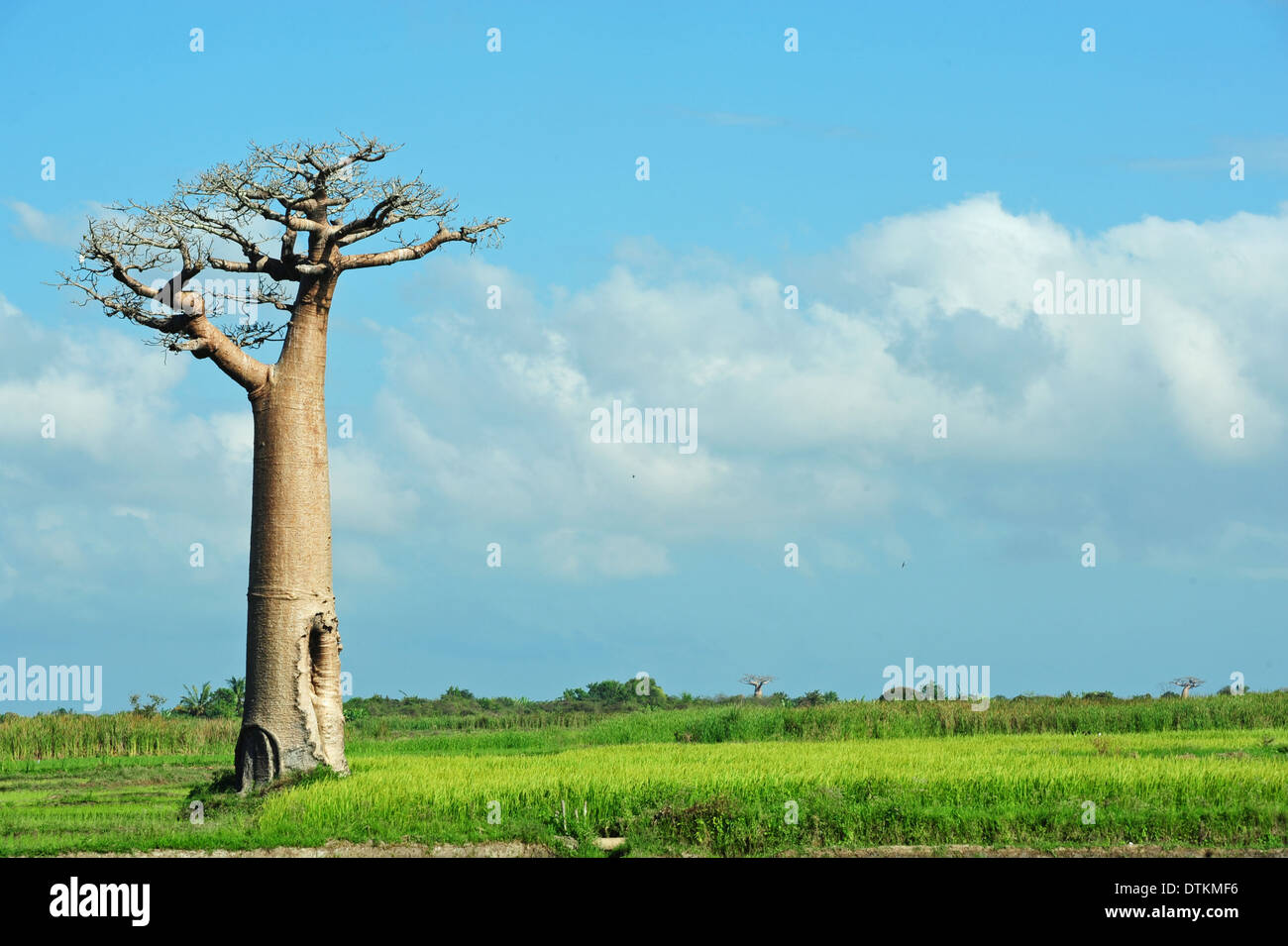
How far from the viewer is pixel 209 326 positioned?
58.5 ft

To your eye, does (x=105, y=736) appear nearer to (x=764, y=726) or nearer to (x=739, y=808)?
(x=764, y=726)

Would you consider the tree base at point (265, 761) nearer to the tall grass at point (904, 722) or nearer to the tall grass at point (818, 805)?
the tall grass at point (818, 805)

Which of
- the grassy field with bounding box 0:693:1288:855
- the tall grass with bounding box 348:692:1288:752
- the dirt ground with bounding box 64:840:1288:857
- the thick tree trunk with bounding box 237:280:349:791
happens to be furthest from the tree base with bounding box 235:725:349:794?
the tall grass with bounding box 348:692:1288:752

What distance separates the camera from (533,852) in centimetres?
1336

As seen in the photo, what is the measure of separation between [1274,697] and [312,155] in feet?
81.7

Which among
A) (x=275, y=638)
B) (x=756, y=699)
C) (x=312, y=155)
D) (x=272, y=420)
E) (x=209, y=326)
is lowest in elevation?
(x=756, y=699)

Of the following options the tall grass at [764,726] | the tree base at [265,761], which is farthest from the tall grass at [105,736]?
the tree base at [265,761]

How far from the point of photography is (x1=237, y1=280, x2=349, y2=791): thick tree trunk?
1730cm

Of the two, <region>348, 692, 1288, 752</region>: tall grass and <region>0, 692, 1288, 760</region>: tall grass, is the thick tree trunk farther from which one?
<region>348, 692, 1288, 752</region>: tall grass

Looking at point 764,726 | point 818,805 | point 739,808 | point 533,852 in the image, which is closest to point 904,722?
point 764,726

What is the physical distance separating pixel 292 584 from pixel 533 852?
6157 millimetres
